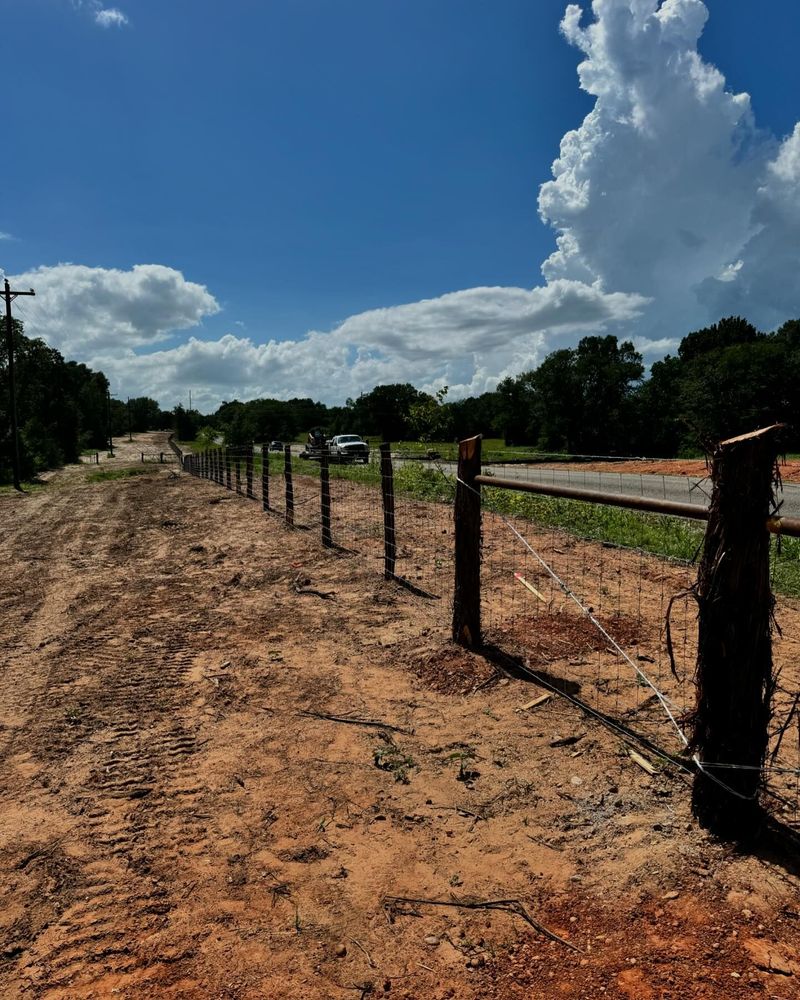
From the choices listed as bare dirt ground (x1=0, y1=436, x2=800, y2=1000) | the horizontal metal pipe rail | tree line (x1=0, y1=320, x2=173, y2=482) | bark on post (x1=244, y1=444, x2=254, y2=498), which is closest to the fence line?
the horizontal metal pipe rail

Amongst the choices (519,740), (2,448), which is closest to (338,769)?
(519,740)

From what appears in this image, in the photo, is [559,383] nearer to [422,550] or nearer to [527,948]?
[422,550]

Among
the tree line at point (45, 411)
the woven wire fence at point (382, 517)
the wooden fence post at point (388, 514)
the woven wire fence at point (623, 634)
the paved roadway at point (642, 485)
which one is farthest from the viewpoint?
the tree line at point (45, 411)

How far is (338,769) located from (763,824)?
6.30ft

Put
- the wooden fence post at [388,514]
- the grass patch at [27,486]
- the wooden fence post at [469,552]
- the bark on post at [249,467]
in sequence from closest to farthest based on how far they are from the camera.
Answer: the wooden fence post at [469,552], the wooden fence post at [388,514], the bark on post at [249,467], the grass patch at [27,486]

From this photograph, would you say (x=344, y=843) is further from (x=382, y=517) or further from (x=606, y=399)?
(x=606, y=399)

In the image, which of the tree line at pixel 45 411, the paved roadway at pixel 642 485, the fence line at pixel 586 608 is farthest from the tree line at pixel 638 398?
the tree line at pixel 45 411

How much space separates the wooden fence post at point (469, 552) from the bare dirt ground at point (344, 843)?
214mm

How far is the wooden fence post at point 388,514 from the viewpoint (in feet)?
23.3

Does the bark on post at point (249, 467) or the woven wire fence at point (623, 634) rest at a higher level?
the bark on post at point (249, 467)

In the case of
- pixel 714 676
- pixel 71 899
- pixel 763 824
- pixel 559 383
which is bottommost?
Answer: pixel 71 899

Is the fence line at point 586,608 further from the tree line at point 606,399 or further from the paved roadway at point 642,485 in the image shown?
the tree line at point 606,399

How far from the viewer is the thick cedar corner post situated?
2.36 meters

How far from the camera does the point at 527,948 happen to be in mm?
2139
